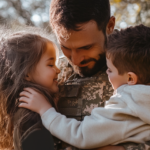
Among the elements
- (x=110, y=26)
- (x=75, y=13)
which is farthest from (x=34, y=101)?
(x=110, y=26)

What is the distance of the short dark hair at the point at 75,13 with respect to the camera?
266 cm

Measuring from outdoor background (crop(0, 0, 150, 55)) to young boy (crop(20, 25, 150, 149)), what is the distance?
10.9 m

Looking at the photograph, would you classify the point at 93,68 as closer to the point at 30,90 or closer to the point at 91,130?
the point at 30,90

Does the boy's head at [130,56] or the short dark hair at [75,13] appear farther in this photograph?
the short dark hair at [75,13]

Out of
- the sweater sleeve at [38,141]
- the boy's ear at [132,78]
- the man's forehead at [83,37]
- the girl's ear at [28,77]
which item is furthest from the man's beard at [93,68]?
the sweater sleeve at [38,141]

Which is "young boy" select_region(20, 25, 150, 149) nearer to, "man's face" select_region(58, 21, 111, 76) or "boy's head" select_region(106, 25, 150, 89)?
"boy's head" select_region(106, 25, 150, 89)

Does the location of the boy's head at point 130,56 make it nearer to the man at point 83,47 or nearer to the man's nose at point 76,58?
the man at point 83,47

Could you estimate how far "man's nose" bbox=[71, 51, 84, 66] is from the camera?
278 centimetres

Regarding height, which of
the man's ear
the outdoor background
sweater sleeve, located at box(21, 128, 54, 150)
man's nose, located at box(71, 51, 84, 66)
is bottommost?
sweater sleeve, located at box(21, 128, 54, 150)

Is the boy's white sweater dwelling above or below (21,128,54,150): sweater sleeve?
above

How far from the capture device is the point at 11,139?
2367 millimetres

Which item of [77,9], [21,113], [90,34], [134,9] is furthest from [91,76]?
[134,9]

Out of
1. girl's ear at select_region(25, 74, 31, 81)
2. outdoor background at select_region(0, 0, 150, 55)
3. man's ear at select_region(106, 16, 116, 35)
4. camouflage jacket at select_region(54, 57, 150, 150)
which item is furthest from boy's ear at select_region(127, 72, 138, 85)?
outdoor background at select_region(0, 0, 150, 55)

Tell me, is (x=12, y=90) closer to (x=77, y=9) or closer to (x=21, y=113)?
(x=21, y=113)
